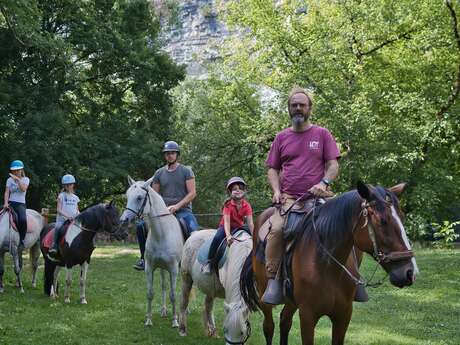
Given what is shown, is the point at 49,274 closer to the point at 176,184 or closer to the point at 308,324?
the point at 176,184

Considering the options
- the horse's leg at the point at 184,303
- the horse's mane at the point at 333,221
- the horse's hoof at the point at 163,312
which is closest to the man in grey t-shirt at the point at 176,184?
the horse's leg at the point at 184,303

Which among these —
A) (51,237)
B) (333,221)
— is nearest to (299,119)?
(333,221)

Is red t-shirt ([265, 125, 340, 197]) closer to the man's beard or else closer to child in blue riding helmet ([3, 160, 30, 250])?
the man's beard

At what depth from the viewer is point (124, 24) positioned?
23047 millimetres

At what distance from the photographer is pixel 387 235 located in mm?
3891

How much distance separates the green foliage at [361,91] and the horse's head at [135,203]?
12304mm

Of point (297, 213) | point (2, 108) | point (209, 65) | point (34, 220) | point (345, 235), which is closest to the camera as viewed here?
point (345, 235)

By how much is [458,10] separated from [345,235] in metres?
22.0

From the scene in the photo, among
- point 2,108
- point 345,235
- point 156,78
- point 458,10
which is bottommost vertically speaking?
point 345,235

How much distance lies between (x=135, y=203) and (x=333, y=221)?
4.20 metres

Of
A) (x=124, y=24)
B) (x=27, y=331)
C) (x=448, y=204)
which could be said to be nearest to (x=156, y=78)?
(x=124, y=24)

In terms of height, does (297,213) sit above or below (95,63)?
below

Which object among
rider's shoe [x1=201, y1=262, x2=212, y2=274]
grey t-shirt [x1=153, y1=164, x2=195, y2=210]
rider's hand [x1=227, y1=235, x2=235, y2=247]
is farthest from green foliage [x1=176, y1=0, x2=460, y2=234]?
rider's hand [x1=227, y1=235, x2=235, y2=247]

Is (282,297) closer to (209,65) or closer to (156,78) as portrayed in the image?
(156,78)
